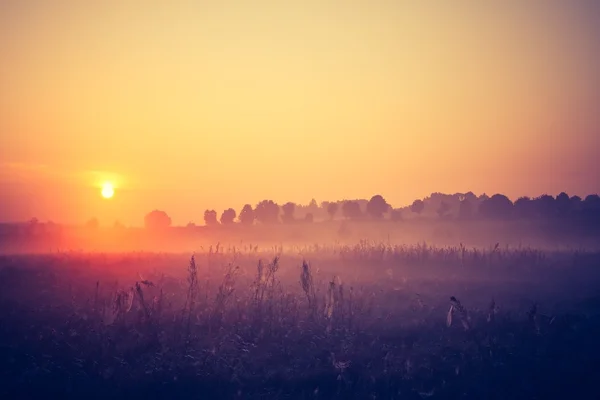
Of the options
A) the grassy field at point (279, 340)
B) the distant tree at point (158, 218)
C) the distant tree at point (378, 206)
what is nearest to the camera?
the grassy field at point (279, 340)

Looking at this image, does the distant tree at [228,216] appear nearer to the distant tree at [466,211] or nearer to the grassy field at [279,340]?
the distant tree at [466,211]

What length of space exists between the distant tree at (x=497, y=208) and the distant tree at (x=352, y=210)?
2410 cm

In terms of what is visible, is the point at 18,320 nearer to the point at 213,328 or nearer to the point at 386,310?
the point at 213,328

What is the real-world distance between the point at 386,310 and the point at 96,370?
8.89 meters

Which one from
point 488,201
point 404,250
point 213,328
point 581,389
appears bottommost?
point 581,389

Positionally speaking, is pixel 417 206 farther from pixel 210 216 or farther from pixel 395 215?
pixel 210 216

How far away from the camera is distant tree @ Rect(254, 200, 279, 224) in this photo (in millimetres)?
95250

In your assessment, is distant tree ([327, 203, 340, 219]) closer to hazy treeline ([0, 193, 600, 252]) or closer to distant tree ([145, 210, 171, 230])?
hazy treeline ([0, 193, 600, 252])

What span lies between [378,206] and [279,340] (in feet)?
263

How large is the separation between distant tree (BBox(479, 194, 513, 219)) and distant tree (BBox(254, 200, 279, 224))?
4005 cm

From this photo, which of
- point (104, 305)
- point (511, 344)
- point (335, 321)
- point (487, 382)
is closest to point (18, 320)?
point (104, 305)

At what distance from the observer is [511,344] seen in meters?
12.8

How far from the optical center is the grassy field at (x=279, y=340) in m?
10.4

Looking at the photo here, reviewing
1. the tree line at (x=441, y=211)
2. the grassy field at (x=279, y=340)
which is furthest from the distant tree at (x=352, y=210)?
the grassy field at (x=279, y=340)
